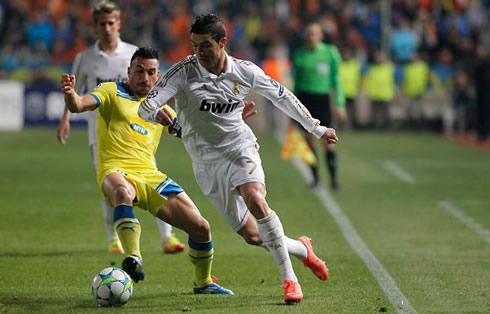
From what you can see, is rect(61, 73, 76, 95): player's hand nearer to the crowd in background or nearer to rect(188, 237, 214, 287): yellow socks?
rect(188, 237, 214, 287): yellow socks

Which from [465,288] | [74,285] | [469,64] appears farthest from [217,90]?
[469,64]

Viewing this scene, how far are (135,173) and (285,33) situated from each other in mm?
21327

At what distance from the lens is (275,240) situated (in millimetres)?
7230

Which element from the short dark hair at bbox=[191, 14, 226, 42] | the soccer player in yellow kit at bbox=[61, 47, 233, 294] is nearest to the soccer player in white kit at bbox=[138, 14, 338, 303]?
the short dark hair at bbox=[191, 14, 226, 42]

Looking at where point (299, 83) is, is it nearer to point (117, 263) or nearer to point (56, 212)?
point (56, 212)

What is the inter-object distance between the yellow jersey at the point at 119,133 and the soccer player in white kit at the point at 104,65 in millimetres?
1637

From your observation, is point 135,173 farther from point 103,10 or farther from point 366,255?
point 366,255

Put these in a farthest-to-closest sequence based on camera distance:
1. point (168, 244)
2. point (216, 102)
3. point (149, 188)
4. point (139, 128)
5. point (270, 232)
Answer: point (168, 244) → point (139, 128) → point (149, 188) → point (216, 102) → point (270, 232)

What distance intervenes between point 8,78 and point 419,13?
11774mm

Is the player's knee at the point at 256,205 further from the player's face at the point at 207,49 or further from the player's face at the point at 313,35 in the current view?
the player's face at the point at 313,35

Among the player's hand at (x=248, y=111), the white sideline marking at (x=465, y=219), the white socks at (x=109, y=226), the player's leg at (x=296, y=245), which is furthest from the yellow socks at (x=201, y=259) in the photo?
the white sideline marking at (x=465, y=219)

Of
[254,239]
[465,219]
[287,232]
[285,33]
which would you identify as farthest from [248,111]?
[285,33]

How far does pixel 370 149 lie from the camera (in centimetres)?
2161

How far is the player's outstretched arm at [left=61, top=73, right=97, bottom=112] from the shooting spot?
7.22 meters
